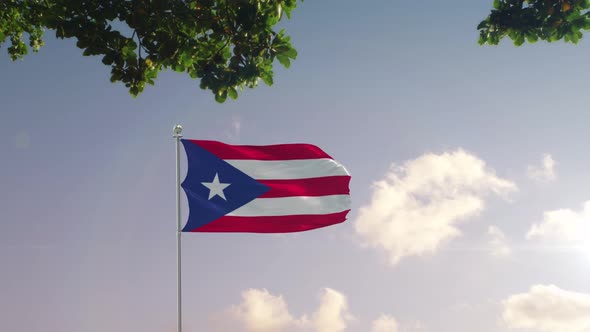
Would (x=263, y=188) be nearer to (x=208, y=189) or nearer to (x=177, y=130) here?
(x=208, y=189)

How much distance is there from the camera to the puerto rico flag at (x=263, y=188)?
513 inches

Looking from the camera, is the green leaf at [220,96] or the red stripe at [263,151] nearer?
the green leaf at [220,96]

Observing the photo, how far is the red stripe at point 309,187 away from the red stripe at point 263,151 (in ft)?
1.95

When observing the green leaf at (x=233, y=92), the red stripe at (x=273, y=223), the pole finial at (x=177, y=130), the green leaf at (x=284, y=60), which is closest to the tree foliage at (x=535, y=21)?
the green leaf at (x=284, y=60)

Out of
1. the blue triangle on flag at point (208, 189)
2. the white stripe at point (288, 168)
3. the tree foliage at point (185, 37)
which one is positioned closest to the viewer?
the tree foliage at point (185, 37)

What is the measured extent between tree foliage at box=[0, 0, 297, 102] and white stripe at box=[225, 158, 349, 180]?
12.4 ft

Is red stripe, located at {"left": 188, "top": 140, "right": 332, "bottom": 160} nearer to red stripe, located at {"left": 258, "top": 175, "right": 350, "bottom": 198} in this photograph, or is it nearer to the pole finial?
the pole finial

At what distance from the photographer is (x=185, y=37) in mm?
9750

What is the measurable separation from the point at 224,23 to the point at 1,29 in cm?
835

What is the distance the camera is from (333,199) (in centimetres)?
1386

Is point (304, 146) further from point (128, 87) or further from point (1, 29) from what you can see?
point (1, 29)

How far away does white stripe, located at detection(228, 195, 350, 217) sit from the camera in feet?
43.7

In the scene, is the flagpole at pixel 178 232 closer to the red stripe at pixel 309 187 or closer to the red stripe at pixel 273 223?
the red stripe at pixel 273 223

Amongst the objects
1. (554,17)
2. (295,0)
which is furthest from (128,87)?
(554,17)
